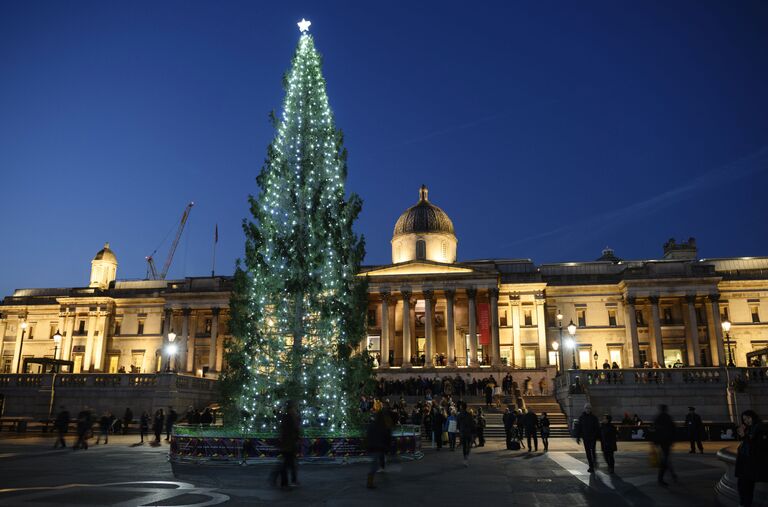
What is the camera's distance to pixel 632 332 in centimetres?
6438

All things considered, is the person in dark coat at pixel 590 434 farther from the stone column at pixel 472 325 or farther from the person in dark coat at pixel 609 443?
the stone column at pixel 472 325

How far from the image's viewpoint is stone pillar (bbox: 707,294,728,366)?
62.6 m

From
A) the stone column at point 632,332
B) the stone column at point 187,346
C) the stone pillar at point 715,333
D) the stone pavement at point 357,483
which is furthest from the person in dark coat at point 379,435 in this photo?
the stone column at point 187,346

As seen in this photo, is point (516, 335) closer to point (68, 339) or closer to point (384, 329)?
point (384, 329)

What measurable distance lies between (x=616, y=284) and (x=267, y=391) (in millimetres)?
53921

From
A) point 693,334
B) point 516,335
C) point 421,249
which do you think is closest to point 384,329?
point 421,249

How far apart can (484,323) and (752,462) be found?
165 feet

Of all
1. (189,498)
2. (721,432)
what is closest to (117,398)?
(189,498)

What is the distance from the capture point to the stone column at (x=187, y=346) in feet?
230

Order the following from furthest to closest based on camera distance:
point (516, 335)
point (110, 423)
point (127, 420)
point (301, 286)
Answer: point (516, 335)
point (127, 420)
point (110, 423)
point (301, 286)

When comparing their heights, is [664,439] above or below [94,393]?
below

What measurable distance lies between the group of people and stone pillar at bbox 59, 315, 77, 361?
122ft

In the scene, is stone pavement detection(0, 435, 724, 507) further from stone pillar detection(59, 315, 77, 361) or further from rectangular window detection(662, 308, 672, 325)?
stone pillar detection(59, 315, 77, 361)

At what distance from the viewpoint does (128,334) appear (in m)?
76.0
